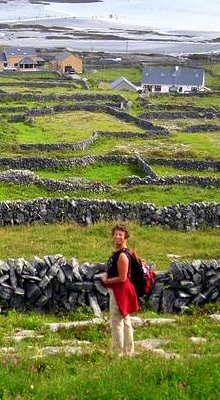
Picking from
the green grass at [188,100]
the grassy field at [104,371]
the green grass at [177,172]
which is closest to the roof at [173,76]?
the green grass at [188,100]

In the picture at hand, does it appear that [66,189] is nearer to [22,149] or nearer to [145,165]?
[145,165]

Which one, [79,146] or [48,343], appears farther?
[79,146]

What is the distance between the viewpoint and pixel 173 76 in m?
118

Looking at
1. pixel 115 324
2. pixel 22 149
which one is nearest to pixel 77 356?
pixel 115 324

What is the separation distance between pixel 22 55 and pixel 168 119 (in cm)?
6654

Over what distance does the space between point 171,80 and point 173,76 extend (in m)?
1.23

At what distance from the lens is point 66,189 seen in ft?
122

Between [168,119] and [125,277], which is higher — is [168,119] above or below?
below

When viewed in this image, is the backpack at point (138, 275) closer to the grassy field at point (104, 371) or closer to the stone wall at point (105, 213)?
the grassy field at point (104, 371)

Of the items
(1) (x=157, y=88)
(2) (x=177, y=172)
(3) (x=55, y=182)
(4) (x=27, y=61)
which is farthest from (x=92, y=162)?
(4) (x=27, y=61)

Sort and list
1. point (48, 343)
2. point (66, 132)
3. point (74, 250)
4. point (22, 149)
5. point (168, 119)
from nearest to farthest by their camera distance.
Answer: point (48, 343) < point (74, 250) < point (22, 149) < point (66, 132) < point (168, 119)

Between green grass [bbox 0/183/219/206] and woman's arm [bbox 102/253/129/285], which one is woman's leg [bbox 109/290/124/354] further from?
green grass [bbox 0/183/219/206]

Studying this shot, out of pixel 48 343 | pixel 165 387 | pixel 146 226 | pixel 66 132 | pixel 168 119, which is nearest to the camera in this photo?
pixel 165 387

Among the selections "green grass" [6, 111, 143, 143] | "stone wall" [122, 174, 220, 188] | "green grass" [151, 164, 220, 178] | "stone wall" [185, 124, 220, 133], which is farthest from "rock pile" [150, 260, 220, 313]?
"stone wall" [185, 124, 220, 133]
